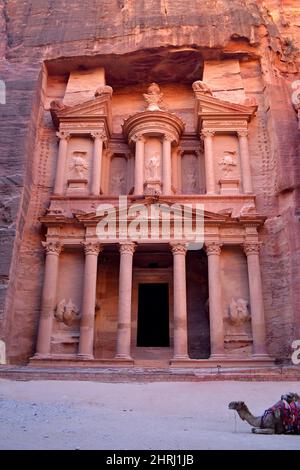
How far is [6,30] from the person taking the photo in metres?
22.0

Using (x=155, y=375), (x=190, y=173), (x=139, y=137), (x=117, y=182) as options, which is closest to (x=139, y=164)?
(x=139, y=137)

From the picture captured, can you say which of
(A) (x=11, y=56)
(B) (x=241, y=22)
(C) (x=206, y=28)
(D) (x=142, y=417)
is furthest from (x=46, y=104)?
(D) (x=142, y=417)

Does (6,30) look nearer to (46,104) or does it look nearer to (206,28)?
(46,104)

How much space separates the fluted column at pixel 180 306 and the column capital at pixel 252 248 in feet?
Result: 7.70

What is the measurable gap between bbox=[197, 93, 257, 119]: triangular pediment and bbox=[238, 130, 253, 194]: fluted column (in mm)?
872

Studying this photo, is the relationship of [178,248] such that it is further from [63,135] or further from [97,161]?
[63,135]

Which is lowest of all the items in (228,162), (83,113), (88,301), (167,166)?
(88,301)

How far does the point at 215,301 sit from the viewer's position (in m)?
16.2

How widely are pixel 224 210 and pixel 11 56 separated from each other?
12.1m

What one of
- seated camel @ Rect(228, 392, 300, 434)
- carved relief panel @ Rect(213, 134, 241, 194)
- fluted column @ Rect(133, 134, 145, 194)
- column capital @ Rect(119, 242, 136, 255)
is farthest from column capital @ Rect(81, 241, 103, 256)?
seated camel @ Rect(228, 392, 300, 434)

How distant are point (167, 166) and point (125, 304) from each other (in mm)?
6408

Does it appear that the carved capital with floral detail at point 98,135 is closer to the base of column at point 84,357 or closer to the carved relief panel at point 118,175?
the carved relief panel at point 118,175

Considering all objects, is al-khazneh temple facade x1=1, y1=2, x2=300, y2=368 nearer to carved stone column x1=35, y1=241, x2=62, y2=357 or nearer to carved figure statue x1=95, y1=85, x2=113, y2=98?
carved stone column x1=35, y1=241, x2=62, y2=357

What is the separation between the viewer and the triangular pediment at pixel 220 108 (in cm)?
1966
